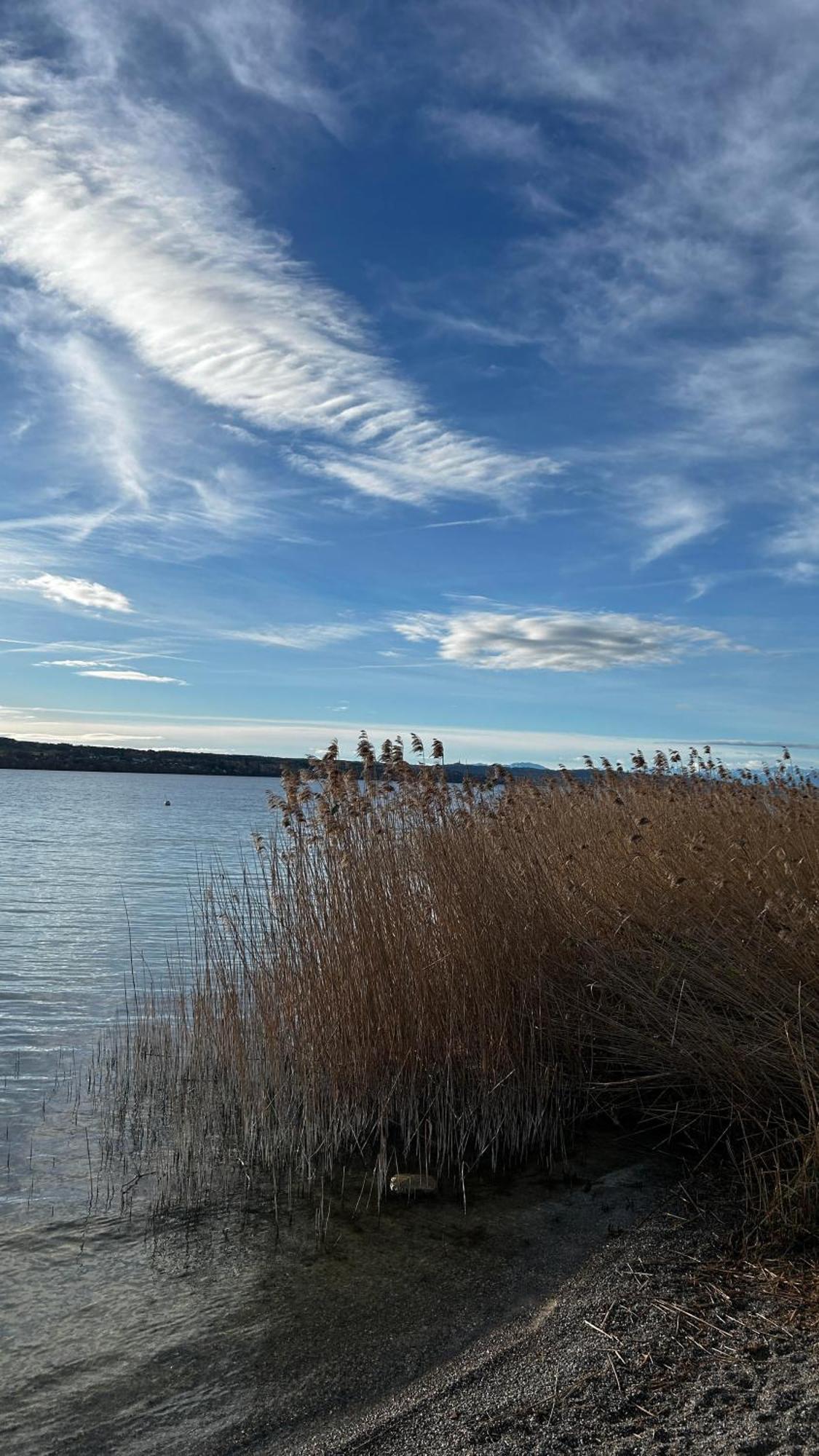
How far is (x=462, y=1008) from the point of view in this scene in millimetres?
5930

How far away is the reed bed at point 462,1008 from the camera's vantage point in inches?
215

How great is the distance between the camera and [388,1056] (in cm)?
589

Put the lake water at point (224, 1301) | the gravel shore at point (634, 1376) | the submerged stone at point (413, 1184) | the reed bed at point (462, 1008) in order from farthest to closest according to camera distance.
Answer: the reed bed at point (462, 1008), the submerged stone at point (413, 1184), the lake water at point (224, 1301), the gravel shore at point (634, 1376)

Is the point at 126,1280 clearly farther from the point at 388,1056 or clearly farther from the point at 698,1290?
the point at 698,1290

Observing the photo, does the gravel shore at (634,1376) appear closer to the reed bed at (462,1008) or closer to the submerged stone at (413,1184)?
the reed bed at (462,1008)

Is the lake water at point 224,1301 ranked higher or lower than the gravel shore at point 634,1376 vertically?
lower

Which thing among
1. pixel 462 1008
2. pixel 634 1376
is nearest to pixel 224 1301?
pixel 634 1376

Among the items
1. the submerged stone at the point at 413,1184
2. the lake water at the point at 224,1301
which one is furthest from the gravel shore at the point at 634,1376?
the submerged stone at the point at 413,1184

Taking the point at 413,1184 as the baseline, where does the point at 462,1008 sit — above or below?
above

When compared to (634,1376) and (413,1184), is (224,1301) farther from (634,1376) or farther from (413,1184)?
(634,1376)

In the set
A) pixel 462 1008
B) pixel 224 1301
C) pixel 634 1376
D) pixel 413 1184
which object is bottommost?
pixel 224 1301

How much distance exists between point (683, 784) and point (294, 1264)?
25.1 ft

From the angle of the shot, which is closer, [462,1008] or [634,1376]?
[634,1376]

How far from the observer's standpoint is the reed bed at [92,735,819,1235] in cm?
545
